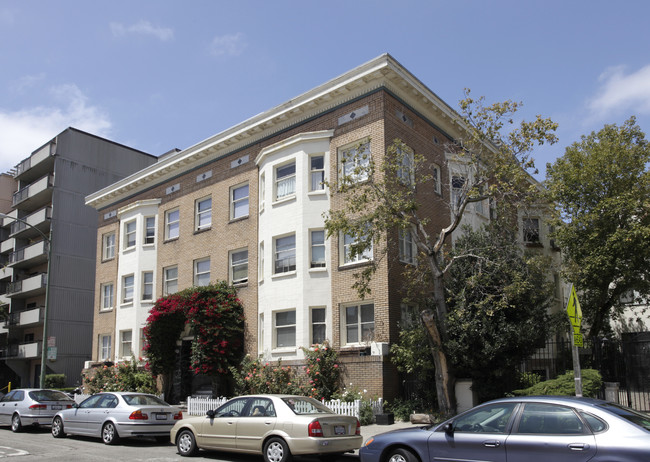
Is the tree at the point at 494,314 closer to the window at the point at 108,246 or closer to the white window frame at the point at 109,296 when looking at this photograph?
the white window frame at the point at 109,296

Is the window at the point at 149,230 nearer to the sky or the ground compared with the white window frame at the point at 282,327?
nearer to the sky

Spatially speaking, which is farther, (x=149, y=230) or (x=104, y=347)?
(x=104, y=347)

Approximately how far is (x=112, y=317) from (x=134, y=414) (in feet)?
60.2

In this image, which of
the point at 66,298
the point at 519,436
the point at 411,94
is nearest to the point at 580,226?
the point at 411,94

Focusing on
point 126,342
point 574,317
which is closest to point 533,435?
point 574,317

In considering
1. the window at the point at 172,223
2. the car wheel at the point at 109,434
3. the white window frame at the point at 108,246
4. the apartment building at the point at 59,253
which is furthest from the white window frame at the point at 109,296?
the car wheel at the point at 109,434

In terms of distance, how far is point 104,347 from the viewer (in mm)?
32750

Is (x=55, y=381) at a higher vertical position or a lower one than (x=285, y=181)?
lower

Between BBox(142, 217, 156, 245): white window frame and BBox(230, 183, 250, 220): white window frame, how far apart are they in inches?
249

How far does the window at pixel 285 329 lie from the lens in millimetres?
22172

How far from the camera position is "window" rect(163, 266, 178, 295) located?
2863 cm

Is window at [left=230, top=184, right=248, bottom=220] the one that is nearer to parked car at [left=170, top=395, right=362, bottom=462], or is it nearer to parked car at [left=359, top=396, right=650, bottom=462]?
parked car at [left=170, top=395, right=362, bottom=462]

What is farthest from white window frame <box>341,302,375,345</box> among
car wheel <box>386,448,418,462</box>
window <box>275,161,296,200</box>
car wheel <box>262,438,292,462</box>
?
car wheel <box>386,448,418,462</box>

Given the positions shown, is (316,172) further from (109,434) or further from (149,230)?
(149,230)
